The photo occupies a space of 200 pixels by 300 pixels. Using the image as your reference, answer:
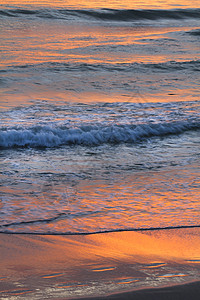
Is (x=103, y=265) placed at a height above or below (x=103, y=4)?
below

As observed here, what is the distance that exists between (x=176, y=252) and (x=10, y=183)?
1.89 m

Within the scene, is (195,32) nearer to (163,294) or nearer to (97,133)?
(97,133)

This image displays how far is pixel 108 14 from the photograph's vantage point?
23453 millimetres

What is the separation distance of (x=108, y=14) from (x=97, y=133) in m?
18.5

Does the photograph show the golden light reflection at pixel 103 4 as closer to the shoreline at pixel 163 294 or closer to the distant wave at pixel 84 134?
the distant wave at pixel 84 134

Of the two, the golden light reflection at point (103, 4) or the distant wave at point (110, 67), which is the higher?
the golden light reflection at point (103, 4)

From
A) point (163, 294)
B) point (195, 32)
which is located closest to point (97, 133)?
point (163, 294)

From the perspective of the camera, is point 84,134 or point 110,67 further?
point 110,67

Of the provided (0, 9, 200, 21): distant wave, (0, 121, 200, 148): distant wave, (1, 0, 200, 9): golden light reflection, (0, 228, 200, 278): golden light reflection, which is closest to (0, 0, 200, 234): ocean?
(0, 121, 200, 148): distant wave

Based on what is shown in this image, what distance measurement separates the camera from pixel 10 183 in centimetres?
411

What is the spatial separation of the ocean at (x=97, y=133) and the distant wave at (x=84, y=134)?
0.05 ft

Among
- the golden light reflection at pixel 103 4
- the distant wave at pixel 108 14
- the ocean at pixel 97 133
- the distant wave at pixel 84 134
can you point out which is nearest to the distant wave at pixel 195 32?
the ocean at pixel 97 133

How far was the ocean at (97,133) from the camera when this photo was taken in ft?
11.3

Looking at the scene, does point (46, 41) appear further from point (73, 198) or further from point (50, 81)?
point (73, 198)
